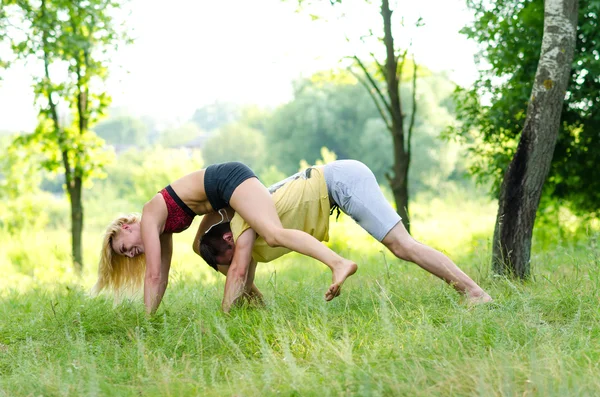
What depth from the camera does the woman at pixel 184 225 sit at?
4695mm

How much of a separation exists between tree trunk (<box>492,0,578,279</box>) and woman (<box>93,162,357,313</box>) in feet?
6.99

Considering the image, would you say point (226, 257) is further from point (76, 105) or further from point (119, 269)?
point (76, 105)

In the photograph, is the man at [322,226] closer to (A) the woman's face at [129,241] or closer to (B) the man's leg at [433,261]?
(B) the man's leg at [433,261]

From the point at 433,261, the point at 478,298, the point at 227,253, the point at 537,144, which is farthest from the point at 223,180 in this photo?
the point at 537,144

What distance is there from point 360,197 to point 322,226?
43cm

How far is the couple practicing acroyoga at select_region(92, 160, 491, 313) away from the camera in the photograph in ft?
15.8

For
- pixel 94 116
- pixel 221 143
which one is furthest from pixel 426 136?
pixel 94 116

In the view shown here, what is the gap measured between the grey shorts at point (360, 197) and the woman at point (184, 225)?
486 mm

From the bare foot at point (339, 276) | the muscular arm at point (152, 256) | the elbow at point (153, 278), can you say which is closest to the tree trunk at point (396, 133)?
the muscular arm at point (152, 256)

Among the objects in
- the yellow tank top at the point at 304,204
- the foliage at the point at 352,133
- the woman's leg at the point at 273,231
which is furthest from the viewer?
the foliage at the point at 352,133

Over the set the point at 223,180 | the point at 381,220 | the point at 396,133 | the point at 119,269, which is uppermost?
the point at 396,133

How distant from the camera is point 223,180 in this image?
509 centimetres

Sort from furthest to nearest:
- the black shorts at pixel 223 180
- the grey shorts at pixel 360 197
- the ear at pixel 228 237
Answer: the ear at pixel 228 237
the black shorts at pixel 223 180
the grey shorts at pixel 360 197

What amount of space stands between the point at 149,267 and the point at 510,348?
100 inches
